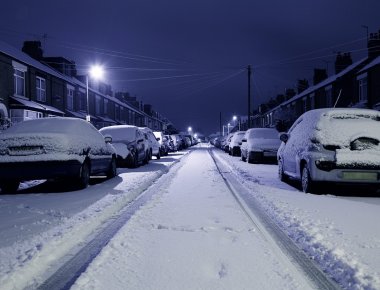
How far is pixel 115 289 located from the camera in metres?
3.20

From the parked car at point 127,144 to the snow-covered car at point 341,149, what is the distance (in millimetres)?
8026

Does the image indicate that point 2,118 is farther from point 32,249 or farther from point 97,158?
point 32,249

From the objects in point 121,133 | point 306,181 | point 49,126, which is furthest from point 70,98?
point 306,181

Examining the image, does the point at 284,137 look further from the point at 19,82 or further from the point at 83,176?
the point at 19,82

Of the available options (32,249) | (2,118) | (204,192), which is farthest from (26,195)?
(2,118)

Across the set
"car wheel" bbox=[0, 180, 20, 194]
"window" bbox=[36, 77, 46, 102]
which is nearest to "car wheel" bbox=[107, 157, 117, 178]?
"car wheel" bbox=[0, 180, 20, 194]

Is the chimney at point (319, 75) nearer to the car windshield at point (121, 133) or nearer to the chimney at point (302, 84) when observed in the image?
the chimney at point (302, 84)

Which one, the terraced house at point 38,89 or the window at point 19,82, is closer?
the terraced house at point 38,89

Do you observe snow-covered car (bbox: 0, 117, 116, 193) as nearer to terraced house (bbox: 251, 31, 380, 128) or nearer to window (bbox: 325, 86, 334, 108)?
terraced house (bbox: 251, 31, 380, 128)

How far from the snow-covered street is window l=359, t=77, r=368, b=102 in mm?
25467

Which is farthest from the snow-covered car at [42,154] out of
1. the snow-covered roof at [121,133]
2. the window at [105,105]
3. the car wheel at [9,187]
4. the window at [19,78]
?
the window at [105,105]

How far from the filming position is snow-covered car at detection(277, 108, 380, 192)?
25.3 ft

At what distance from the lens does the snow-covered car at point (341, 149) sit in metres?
7.70

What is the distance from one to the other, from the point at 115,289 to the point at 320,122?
6275 millimetres
